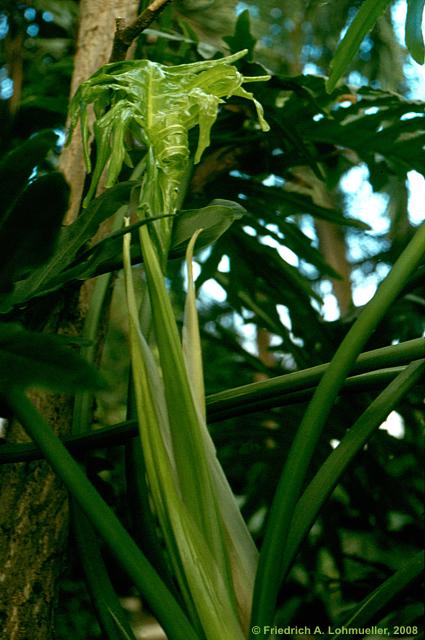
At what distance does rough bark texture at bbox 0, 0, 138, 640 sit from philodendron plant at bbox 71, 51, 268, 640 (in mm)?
205

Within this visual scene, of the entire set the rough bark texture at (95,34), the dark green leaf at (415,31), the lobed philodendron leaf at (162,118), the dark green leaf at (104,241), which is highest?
the rough bark texture at (95,34)

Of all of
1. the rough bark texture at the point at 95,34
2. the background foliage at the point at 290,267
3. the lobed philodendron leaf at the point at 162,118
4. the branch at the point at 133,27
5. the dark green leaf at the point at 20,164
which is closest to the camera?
the dark green leaf at the point at 20,164

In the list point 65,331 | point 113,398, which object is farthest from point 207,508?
point 113,398

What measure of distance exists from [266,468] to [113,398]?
1071 millimetres

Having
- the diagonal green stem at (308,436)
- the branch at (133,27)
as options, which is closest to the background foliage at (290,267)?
the branch at (133,27)

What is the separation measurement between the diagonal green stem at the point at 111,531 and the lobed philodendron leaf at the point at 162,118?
7.1 inches

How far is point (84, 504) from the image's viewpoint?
19.3 inches

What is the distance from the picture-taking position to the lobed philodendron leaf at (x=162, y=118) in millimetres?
609

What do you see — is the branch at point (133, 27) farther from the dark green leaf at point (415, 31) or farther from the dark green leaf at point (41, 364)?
the dark green leaf at point (41, 364)

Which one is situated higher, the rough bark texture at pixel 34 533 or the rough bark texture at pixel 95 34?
the rough bark texture at pixel 95 34

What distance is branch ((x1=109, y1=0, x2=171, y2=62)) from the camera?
0.71m

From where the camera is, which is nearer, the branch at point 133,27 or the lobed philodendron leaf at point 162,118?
the lobed philodendron leaf at point 162,118

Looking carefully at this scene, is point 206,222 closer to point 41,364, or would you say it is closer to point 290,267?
point 41,364

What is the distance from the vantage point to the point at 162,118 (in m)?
0.61
